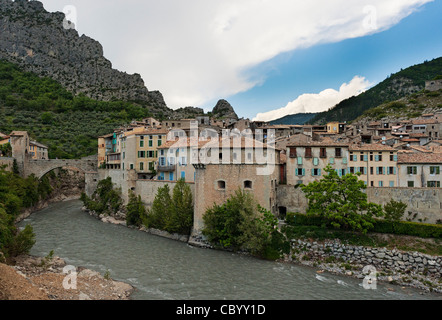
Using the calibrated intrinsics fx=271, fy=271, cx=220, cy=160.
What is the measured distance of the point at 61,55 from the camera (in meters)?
110

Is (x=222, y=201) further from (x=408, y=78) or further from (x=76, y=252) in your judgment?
(x=408, y=78)

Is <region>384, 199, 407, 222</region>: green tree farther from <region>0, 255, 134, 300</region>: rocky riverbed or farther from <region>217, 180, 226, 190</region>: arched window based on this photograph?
<region>0, 255, 134, 300</region>: rocky riverbed

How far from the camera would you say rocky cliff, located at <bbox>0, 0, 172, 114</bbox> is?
331 ft

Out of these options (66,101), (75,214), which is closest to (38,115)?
(66,101)

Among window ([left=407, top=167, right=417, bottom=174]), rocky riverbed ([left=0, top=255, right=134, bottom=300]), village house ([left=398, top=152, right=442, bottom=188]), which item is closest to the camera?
rocky riverbed ([left=0, top=255, right=134, bottom=300])

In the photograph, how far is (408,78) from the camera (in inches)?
5182

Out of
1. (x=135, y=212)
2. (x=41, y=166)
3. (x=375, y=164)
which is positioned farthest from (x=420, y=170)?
(x=41, y=166)

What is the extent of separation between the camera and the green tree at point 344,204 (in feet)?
76.1

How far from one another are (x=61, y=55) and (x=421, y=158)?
126 m

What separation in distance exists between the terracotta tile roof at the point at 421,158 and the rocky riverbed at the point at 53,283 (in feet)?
98.4

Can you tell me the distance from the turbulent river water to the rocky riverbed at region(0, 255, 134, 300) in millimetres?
1194

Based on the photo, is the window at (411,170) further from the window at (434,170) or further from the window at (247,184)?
the window at (247,184)

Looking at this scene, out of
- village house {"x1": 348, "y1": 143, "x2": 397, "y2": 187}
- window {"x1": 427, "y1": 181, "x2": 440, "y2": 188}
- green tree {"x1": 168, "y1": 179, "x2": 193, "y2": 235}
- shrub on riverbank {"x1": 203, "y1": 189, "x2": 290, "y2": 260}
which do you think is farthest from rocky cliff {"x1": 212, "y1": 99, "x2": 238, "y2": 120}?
shrub on riverbank {"x1": 203, "y1": 189, "x2": 290, "y2": 260}

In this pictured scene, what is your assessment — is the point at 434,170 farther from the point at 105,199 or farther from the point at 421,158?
the point at 105,199
